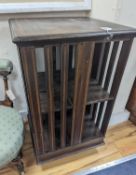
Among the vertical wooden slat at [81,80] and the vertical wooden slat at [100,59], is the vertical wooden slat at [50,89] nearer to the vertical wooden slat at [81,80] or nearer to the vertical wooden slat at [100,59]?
the vertical wooden slat at [81,80]

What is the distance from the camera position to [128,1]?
1054mm

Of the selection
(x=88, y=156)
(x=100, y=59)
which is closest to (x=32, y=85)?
(x=100, y=59)

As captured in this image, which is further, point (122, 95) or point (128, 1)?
point (122, 95)

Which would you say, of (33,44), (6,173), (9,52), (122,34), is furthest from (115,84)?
(6,173)

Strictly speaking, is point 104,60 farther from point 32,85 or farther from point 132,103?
point 132,103

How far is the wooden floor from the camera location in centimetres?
123

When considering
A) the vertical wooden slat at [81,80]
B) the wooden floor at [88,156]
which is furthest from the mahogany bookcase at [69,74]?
the wooden floor at [88,156]

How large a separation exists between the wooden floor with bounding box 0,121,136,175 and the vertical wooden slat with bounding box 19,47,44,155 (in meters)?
0.31

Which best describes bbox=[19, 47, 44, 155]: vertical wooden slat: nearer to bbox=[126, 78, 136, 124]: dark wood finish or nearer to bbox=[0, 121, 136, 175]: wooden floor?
bbox=[0, 121, 136, 175]: wooden floor

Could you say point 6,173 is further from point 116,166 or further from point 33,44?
point 33,44

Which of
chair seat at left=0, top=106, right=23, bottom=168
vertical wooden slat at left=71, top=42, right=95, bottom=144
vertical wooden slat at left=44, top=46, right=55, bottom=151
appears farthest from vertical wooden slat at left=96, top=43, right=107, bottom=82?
chair seat at left=0, top=106, right=23, bottom=168

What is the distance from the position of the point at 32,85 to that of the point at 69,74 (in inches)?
13.2

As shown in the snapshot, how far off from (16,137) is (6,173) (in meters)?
0.43

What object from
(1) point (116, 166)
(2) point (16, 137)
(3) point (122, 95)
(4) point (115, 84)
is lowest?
(1) point (116, 166)
